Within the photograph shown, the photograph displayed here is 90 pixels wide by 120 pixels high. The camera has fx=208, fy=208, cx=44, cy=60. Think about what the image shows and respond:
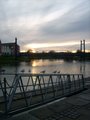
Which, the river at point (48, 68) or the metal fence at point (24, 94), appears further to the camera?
the river at point (48, 68)

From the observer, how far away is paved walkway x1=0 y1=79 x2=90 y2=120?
538 cm

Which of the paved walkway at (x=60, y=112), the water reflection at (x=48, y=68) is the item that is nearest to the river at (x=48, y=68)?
the water reflection at (x=48, y=68)

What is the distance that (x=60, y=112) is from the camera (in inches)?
235

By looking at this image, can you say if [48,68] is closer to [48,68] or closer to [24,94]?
[48,68]

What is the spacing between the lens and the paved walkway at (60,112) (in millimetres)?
5380

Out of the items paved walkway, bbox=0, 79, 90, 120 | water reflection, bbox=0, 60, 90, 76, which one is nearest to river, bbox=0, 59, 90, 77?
water reflection, bbox=0, 60, 90, 76

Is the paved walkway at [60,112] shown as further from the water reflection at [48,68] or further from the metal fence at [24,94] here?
the water reflection at [48,68]

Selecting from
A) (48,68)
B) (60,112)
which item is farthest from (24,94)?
(48,68)

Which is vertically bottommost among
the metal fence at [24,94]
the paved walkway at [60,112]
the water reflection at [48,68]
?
the water reflection at [48,68]

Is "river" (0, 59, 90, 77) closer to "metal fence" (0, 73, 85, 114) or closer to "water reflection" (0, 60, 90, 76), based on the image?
"water reflection" (0, 60, 90, 76)

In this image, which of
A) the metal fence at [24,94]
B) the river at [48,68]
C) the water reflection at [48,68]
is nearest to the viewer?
the metal fence at [24,94]

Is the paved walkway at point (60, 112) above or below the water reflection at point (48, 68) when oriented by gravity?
above

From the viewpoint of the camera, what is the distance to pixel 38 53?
10838 cm

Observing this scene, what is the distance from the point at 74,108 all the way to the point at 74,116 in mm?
845
